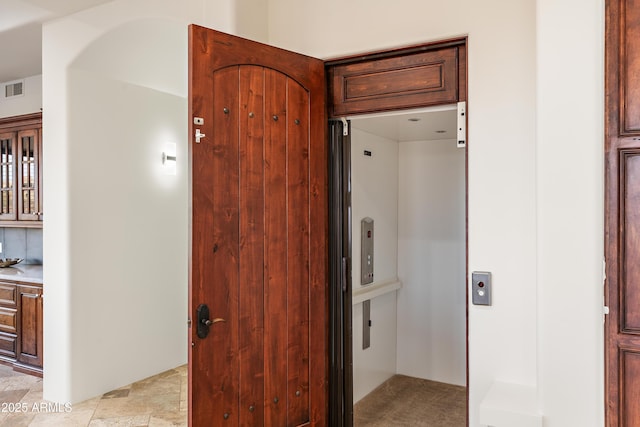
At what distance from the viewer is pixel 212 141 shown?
7.14 ft

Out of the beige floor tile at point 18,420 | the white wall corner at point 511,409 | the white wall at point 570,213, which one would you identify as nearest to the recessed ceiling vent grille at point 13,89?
the beige floor tile at point 18,420

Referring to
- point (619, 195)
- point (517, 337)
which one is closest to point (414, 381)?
point (517, 337)

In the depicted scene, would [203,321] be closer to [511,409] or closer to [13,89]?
[511,409]

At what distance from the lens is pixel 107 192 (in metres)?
3.78

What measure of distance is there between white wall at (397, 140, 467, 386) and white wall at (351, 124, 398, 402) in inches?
4.0

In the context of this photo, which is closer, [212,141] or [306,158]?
[212,141]

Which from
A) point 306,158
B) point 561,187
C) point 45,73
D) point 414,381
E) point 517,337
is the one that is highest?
point 45,73

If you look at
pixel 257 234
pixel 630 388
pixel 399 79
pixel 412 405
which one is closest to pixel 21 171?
pixel 257 234

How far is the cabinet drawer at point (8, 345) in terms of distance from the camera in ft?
14.0

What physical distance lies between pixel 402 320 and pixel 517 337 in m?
2.22

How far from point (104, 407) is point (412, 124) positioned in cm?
301

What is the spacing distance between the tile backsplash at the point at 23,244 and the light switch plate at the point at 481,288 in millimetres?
4464

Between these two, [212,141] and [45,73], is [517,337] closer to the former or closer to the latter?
[212,141]

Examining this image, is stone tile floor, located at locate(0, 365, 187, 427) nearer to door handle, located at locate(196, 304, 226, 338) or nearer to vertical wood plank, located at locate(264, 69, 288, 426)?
vertical wood plank, located at locate(264, 69, 288, 426)
